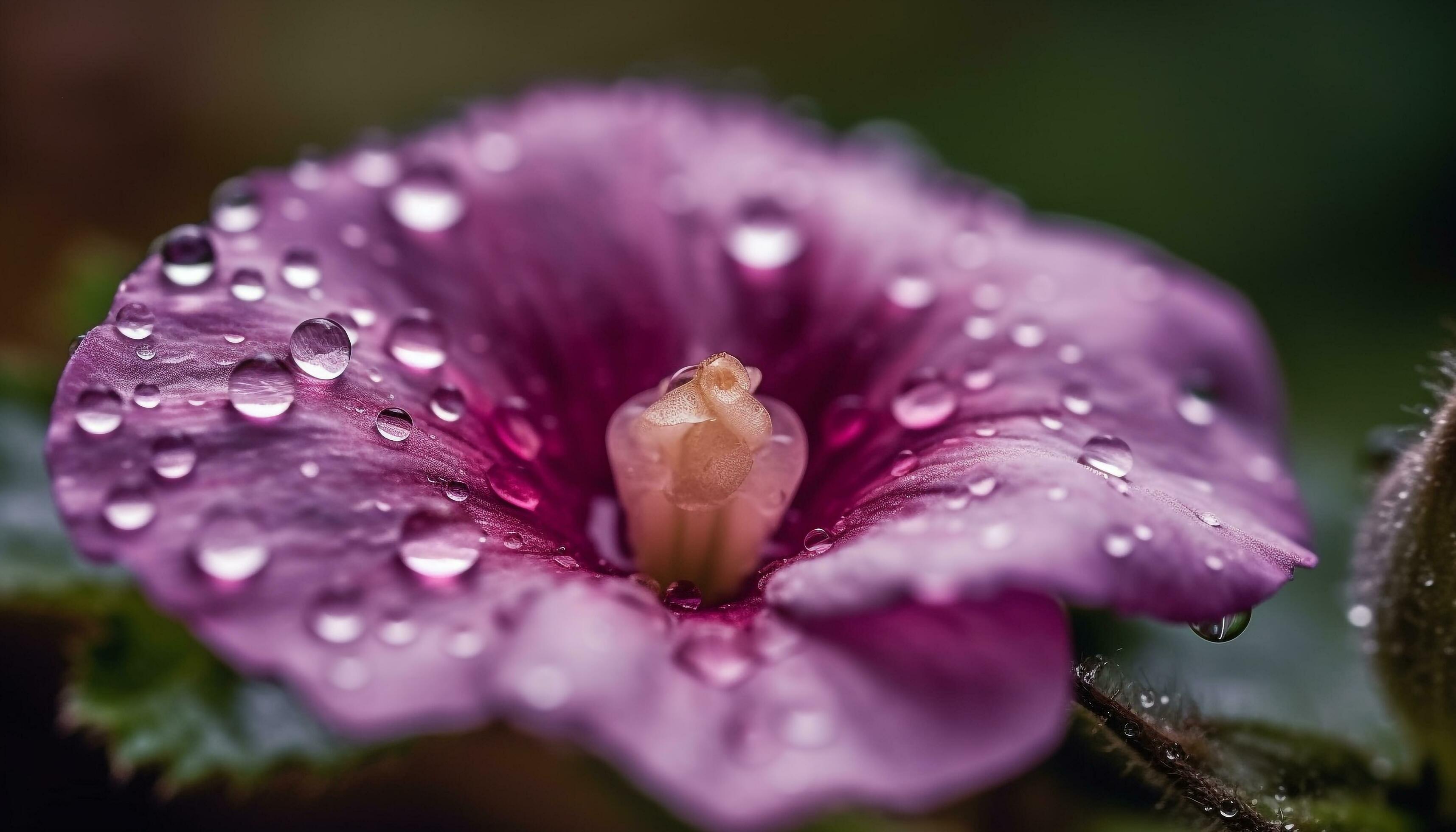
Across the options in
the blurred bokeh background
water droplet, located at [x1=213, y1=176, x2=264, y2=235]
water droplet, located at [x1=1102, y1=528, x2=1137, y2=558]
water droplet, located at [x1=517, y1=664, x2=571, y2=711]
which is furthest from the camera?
the blurred bokeh background

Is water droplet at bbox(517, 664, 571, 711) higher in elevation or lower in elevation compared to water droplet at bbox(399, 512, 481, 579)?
higher

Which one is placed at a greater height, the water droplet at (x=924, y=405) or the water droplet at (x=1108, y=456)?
the water droplet at (x=1108, y=456)

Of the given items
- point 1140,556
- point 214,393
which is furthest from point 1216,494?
point 214,393

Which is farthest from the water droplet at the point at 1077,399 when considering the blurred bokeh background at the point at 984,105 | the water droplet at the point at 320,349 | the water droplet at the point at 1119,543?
the blurred bokeh background at the point at 984,105

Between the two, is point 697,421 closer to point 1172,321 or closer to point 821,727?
point 821,727

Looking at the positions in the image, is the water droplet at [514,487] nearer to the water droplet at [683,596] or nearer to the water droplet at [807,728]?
the water droplet at [683,596]

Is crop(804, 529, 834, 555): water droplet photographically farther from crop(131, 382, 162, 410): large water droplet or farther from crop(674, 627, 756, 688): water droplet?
crop(131, 382, 162, 410): large water droplet

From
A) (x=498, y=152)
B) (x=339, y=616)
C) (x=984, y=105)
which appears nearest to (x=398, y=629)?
(x=339, y=616)

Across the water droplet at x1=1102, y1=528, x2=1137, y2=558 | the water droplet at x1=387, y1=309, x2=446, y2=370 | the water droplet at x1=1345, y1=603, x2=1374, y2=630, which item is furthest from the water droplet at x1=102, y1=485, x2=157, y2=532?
the water droplet at x1=1345, y1=603, x2=1374, y2=630
